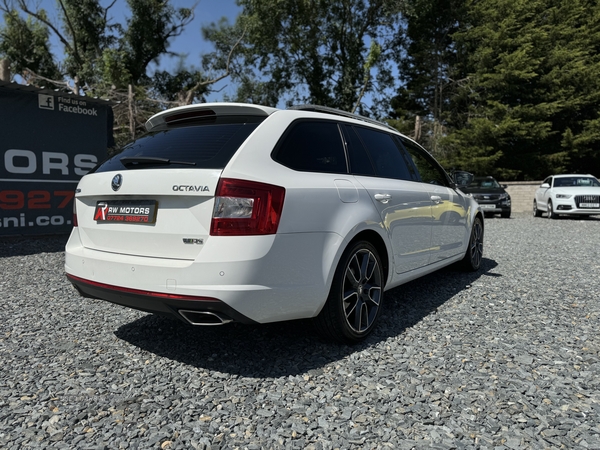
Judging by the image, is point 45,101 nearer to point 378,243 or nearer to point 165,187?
point 165,187

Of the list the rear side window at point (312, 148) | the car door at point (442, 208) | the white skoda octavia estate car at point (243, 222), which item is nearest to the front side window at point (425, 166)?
the car door at point (442, 208)

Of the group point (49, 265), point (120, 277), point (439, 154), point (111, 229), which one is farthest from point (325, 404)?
point (439, 154)

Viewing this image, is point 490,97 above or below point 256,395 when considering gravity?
above

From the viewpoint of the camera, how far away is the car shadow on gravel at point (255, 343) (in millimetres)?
3045

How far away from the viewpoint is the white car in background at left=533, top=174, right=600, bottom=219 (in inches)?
621

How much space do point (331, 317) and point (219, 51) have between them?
32.2 m

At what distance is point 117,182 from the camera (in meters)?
2.94

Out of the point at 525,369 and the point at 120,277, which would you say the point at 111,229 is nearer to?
the point at 120,277

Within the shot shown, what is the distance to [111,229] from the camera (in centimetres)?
299

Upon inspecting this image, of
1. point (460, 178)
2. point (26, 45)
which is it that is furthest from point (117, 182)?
point (26, 45)

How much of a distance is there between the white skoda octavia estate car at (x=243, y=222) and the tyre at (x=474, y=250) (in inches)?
96.7

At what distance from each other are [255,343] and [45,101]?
7.29 metres

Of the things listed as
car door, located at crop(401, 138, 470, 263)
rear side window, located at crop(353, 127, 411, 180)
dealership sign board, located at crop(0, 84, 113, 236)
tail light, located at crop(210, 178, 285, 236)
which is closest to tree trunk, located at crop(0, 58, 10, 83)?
dealership sign board, located at crop(0, 84, 113, 236)

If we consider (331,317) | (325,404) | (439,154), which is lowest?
(325,404)
